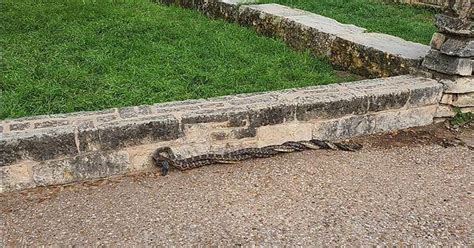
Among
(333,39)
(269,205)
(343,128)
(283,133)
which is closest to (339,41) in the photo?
(333,39)

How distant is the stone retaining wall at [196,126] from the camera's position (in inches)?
139

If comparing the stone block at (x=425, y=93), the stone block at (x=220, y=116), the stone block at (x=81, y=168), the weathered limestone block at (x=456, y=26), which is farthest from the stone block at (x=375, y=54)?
the stone block at (x=81, y=168)

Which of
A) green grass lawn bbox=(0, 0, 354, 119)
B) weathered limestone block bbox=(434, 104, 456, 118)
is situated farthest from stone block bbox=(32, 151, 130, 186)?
weathered limestone block bbox=(434, 104, 456, 118)

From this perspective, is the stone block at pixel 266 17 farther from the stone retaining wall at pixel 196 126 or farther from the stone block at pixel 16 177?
the stone block at pixel 16 177

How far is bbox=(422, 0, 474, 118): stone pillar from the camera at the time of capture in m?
4.44

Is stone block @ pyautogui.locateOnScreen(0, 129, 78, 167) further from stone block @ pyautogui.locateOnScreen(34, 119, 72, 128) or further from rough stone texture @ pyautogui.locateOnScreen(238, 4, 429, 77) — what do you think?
rough stone texture @ pyautogui.locateOnScreen(238, 4, 429, 77)

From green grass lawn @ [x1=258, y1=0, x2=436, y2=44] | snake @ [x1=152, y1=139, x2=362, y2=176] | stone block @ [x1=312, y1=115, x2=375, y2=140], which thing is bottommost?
snake @ [x1=152, y1=139, x2=362, y2=176]

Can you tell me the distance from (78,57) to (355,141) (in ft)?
10.2

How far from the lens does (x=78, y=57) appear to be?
5.64m

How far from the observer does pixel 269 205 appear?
342 centimetres

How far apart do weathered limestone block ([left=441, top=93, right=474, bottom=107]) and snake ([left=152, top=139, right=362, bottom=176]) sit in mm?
1072

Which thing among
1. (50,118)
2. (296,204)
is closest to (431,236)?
(296,204)

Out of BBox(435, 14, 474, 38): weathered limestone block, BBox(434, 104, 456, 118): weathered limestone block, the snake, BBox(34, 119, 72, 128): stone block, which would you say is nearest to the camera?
BBox(34, 119, 72, 128): stone block

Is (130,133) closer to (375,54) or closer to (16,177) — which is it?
(16,177)
